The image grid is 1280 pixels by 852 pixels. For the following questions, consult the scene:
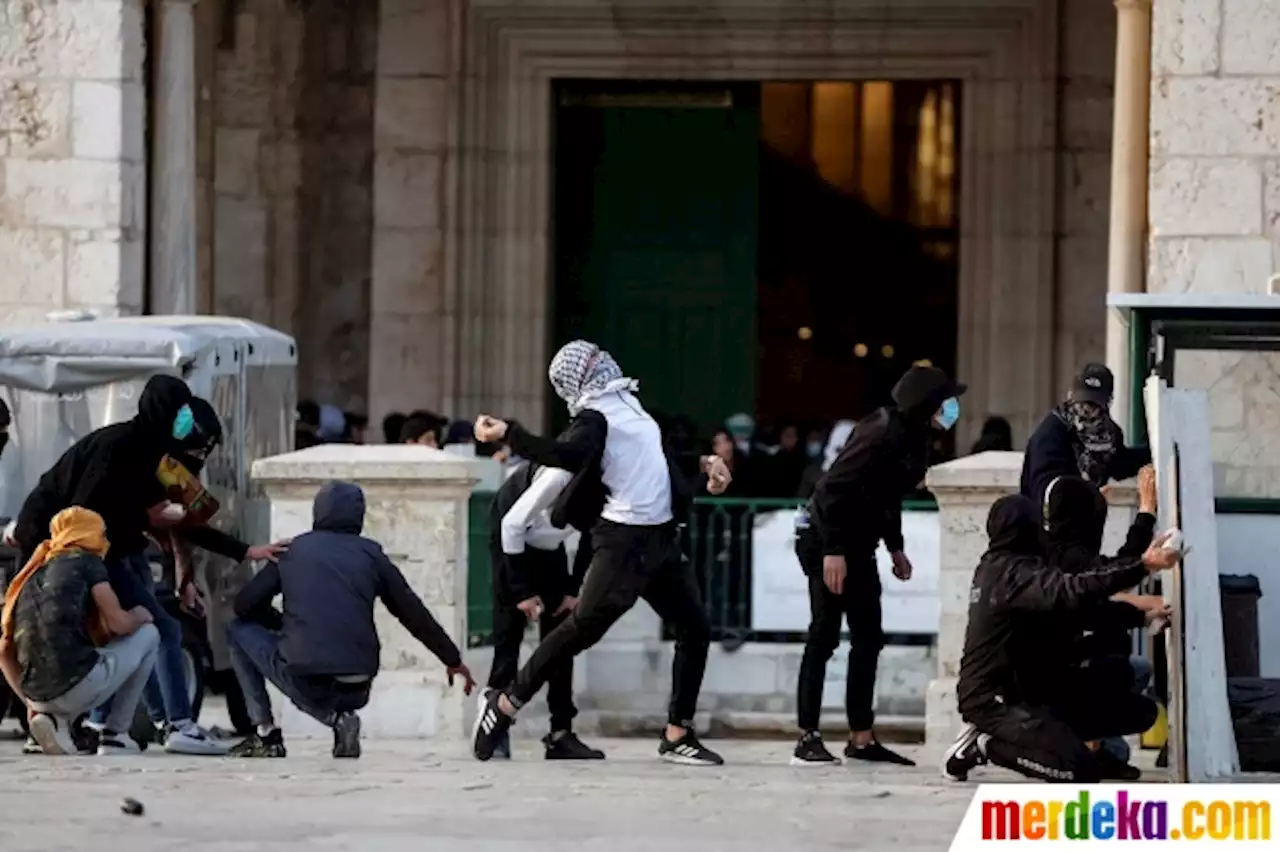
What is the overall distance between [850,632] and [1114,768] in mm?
1448

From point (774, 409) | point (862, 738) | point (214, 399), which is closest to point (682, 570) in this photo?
point (862, 738)

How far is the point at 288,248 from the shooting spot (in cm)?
2167

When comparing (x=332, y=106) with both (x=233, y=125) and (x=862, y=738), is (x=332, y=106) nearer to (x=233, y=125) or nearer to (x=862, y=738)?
(x=233, y=125)

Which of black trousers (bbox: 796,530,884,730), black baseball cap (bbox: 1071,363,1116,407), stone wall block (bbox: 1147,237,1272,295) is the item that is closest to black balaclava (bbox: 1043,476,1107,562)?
black baseball cap (bbox: 1071,363,1116,407)

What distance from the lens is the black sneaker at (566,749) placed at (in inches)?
537

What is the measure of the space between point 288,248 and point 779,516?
17.0 ft

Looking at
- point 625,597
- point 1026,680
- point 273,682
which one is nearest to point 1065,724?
point 1026,680

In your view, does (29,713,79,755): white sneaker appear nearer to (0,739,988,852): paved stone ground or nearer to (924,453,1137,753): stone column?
(0,739,988,852): paved stone ground

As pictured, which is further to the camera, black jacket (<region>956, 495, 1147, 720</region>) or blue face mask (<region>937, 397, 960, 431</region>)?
blue face mask (<region>937, 397, 960, 431</region>)

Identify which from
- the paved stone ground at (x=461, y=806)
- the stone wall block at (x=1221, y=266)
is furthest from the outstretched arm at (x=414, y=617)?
the stone wall block at (x=1221, y=266)

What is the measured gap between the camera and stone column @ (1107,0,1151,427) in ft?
58.0

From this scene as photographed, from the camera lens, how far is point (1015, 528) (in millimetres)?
12016

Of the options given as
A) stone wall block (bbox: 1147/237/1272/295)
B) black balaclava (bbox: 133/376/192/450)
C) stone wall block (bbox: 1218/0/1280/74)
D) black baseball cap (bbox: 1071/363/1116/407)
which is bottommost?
black balaclava (bbox: 133/376/192/450)

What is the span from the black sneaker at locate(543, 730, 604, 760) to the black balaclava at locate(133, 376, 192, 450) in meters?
2.00
